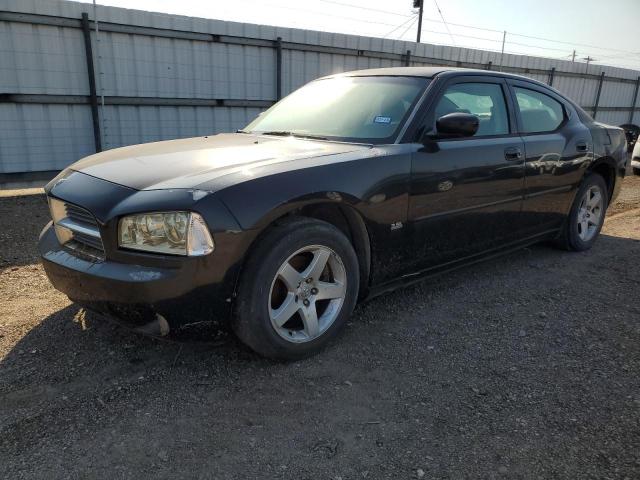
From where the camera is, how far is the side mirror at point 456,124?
3312 millimetres

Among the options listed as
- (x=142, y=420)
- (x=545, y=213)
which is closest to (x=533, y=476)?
(x=142, y=420)

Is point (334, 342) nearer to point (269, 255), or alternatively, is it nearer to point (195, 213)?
point (269, 255)

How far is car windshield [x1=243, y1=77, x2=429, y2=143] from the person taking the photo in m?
3.46

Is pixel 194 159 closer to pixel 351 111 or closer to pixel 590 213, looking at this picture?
pixel 351 111

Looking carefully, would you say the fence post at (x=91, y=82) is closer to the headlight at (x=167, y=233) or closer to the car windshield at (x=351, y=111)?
the car windshield at (x=351, y=111)

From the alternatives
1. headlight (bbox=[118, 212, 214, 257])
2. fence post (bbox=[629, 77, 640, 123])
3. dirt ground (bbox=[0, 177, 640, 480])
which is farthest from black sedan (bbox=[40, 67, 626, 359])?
fence post (bbox=[629, 77, 640, 123])

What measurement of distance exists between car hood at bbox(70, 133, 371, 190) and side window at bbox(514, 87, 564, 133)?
72.8 inches

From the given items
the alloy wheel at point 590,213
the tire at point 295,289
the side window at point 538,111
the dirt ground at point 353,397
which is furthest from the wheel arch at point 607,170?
the tire at point 295,289

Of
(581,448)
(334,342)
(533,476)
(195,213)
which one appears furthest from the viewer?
(334,342)

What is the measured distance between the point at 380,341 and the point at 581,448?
125 cm

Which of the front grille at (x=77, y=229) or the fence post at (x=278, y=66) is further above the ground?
the fence post at (x=278, y=66)

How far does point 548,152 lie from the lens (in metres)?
4.40

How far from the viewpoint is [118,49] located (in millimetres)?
7777

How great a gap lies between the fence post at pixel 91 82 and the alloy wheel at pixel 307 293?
6052 mm
